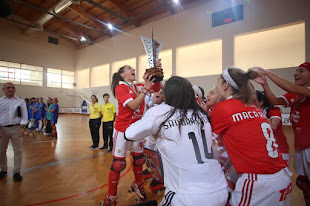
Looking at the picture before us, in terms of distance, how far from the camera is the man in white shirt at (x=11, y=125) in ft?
10.4

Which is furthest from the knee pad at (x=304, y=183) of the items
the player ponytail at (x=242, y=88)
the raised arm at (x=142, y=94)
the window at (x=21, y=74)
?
the window at (x=21, y=74)

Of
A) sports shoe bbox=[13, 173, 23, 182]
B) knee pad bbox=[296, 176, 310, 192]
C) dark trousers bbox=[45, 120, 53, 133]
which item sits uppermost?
knee pad bbox=[296, 176, 310, 192]

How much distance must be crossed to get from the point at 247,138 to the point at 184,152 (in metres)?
0.46

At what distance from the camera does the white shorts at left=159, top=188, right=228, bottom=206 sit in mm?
1054

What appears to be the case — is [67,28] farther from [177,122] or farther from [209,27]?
[177,122]

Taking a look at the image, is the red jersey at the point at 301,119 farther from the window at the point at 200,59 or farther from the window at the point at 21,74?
the window at the point at 21,74

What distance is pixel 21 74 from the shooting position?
1714 centimetres

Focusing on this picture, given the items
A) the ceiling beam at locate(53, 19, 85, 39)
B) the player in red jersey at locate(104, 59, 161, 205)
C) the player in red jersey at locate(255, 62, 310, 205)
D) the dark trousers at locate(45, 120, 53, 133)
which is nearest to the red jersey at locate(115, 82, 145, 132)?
the player in red jersey at locate(104, 59, 161, 205)

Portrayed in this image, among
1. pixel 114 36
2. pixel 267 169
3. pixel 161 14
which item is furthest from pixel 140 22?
pixel 267 169

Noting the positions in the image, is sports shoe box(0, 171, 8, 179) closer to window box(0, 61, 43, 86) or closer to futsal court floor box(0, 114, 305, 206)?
futsal court floor box(0, 114, 305, 206)

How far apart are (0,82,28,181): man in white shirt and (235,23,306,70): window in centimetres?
1072

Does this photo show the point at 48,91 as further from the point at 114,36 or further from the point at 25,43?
the point at 114,36

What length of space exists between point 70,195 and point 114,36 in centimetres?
1629

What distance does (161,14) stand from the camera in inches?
526
